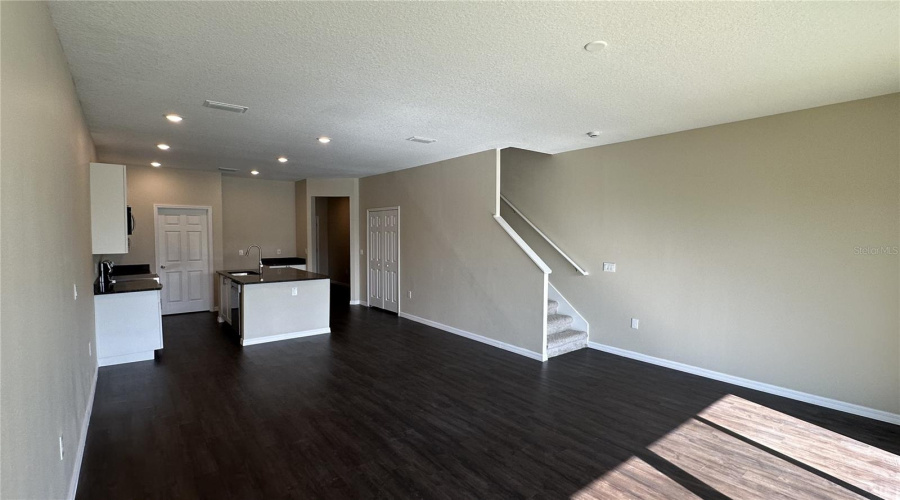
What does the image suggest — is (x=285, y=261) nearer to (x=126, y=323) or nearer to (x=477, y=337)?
(x=126, y=323)

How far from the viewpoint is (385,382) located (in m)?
4.15

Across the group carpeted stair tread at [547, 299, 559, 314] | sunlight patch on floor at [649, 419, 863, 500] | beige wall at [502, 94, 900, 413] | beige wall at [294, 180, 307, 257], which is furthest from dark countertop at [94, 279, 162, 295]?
sunlight patch on floor at [649, 419, 863, 500]

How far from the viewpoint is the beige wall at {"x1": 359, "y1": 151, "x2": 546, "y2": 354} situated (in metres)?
5.22

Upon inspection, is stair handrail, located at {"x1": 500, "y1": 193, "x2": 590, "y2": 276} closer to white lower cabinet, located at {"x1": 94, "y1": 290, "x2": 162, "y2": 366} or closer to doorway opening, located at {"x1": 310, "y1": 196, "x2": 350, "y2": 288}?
white lower cabinet, located at {"x1": 94, "y1": 290, "x2": 162, "y2": 366}

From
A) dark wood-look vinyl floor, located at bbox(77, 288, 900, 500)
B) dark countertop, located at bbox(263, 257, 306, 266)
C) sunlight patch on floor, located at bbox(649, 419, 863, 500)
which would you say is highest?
dark countertop, located at bbox(263, 257, 306, 266)

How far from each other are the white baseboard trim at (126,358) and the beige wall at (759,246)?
17.6 ft

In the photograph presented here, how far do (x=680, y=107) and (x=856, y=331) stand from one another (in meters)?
2.38

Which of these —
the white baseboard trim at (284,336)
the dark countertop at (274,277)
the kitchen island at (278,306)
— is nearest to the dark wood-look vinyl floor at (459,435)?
the white baseboard trim at (284,336)

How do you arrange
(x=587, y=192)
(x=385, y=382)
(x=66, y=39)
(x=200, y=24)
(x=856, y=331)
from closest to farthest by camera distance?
1. (x=200, y=24)
2. (x=66, y=39)
3. (x=856, y=331)
4. (x=385, y=382)
5. (x=587, y=192)

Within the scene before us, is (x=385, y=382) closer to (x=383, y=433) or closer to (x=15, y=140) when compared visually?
(x=383, y=433)

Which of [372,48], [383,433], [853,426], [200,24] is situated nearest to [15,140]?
[200,24]

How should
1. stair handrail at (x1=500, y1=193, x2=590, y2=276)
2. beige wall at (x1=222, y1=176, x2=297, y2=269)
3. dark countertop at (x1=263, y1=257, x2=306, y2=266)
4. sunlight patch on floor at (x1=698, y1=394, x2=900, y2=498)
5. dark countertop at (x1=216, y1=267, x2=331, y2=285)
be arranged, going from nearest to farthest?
sunlight patch on floor at (x1=698, y1=394, x2=900, y2=498) < stair handrail at (x1=500, y1=193, x2=590, y2=276) < dark countertop at (x1=216, y1=267, x2=331, y2=285) < beige wall at (x1=222, y1=176, x2=297, y2=269) < dark countertop at (x1=263, y1=257, x2=306, y2=266)

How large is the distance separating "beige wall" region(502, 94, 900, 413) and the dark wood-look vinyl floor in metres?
0.44

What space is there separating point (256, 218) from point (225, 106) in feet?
17.8
